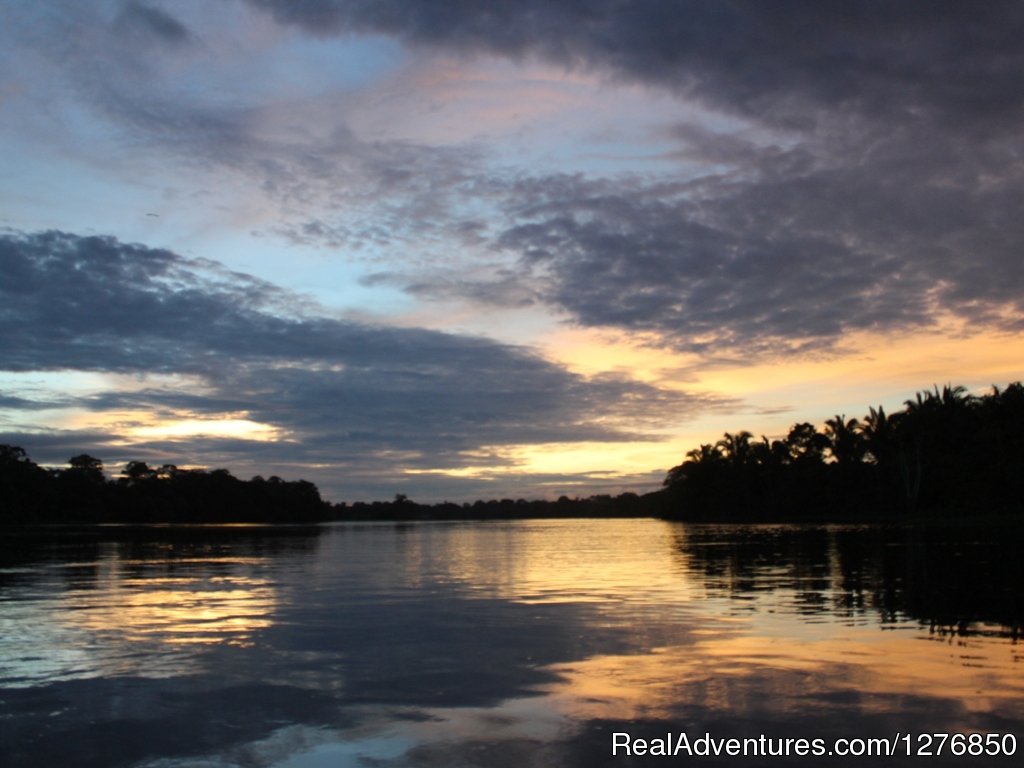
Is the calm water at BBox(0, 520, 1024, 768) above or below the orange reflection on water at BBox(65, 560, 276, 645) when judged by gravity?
above

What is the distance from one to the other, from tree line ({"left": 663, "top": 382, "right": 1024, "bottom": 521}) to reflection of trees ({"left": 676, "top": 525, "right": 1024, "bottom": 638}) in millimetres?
30272

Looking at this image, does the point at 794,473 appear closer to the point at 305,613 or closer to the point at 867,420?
the point at 867,420

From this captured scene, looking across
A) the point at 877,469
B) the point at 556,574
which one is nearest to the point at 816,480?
the point at 877,469

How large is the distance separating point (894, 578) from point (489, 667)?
67.4ft

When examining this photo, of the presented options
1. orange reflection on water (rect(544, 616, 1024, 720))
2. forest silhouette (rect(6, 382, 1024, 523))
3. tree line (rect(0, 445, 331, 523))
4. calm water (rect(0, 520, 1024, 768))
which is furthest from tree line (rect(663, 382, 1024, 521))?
tree line (rect(0, 445, 331, 523))

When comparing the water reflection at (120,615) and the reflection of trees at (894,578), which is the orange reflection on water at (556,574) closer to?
the reflection of trees at (894,578)

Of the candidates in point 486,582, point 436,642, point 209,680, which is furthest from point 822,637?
point 486,582

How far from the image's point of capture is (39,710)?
12.5 metres

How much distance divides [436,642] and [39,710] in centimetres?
779

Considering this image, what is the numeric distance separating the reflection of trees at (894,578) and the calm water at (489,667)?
20 cm

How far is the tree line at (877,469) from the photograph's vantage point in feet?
265

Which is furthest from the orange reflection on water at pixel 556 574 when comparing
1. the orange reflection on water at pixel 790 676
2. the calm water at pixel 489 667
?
the orange reflection on water at pixel 790 676

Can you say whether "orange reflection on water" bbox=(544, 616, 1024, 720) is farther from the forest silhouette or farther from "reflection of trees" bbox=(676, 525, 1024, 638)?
the forest silhouette

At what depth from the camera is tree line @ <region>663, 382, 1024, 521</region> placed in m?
80.8
